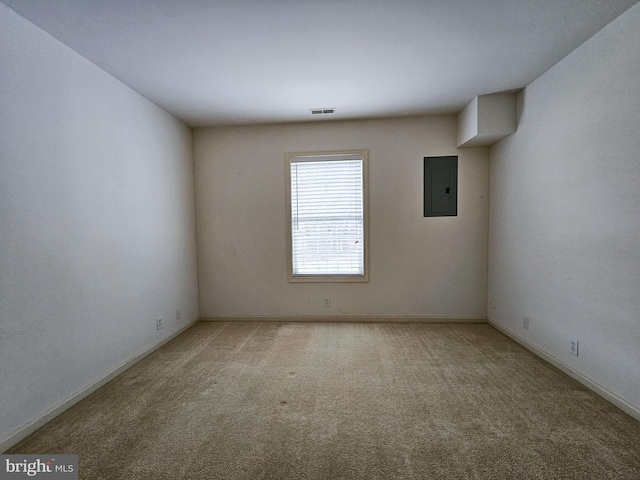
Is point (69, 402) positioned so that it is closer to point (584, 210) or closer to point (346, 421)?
point (346, 421)

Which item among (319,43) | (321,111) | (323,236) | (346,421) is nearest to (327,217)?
(323,236)

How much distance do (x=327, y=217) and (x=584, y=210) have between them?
2.60m

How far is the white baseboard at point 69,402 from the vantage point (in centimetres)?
175

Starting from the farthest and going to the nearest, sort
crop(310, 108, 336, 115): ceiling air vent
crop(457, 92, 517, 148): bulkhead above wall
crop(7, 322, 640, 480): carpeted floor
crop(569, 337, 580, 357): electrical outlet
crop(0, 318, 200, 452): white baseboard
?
crop(310, 108, 336, 115): ceiling air vent → crop(457, 92, 517, 148): bulkhead above wall → crop(569, 337, 580, 357): electrical outlet → crop(0, 318, 200, 452): white baseboard → crop(7, 322, 640, 480): carpeted floor

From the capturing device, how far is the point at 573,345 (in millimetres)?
2436

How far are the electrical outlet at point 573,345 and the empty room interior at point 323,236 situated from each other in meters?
0.10

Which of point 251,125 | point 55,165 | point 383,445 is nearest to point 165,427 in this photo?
point 383,445

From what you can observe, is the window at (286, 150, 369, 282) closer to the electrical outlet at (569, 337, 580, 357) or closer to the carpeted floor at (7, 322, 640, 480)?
the carpeted floor at (7, 322, 640, 480)

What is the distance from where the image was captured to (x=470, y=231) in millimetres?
3830

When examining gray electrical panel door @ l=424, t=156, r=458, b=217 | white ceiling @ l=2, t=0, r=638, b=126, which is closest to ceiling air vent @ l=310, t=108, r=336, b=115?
white ceiling @ l=2, t=0, r=638, b=126

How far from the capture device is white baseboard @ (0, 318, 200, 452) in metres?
1.75

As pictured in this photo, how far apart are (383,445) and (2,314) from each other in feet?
7.76

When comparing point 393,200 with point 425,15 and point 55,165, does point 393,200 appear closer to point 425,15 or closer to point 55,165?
point 425,15

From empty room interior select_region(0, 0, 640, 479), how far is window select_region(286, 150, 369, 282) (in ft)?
0.10
